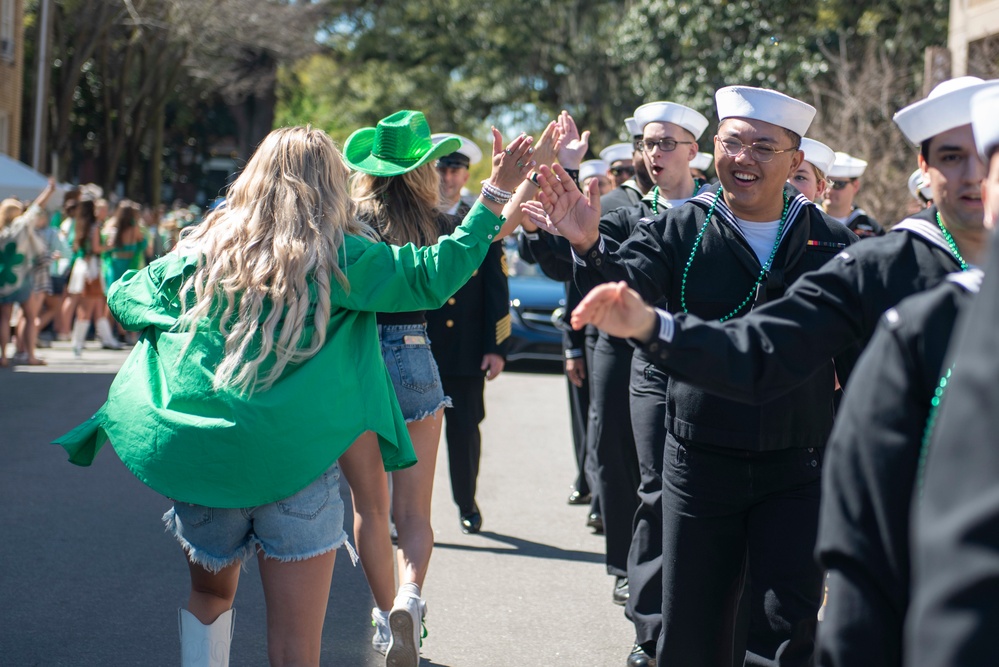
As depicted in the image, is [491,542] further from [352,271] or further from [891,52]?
[891,52]

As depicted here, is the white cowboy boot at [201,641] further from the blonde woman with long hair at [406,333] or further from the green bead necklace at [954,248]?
the green bead necklace at [954,248]

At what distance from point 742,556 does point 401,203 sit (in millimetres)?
2132

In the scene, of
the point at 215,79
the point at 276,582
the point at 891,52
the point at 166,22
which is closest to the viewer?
the point at 276,582

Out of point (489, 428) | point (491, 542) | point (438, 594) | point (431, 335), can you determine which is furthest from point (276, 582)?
point (489, 428)

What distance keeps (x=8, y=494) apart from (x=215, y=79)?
27372mm

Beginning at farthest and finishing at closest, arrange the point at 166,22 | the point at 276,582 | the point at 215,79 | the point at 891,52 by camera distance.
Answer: the point at 215,79
the point at 166,22
the point at 891,52
the point at 276,582

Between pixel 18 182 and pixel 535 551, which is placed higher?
pixel 18 182

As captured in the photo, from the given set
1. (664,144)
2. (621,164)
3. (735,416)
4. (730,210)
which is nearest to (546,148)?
(730,210)

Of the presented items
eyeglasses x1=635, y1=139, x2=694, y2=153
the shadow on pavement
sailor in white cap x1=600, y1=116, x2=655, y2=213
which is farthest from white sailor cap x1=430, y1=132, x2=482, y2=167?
the shadow on pavement

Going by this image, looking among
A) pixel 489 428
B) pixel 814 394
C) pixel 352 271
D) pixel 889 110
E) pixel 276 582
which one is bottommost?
pixel 489 428

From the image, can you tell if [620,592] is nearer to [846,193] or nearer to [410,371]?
[410,371]

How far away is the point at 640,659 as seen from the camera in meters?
5.01

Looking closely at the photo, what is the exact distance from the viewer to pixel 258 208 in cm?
355

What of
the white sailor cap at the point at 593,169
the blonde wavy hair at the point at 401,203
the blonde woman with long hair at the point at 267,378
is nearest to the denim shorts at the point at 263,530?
the blonde woman with long hair at the point at 267,378
